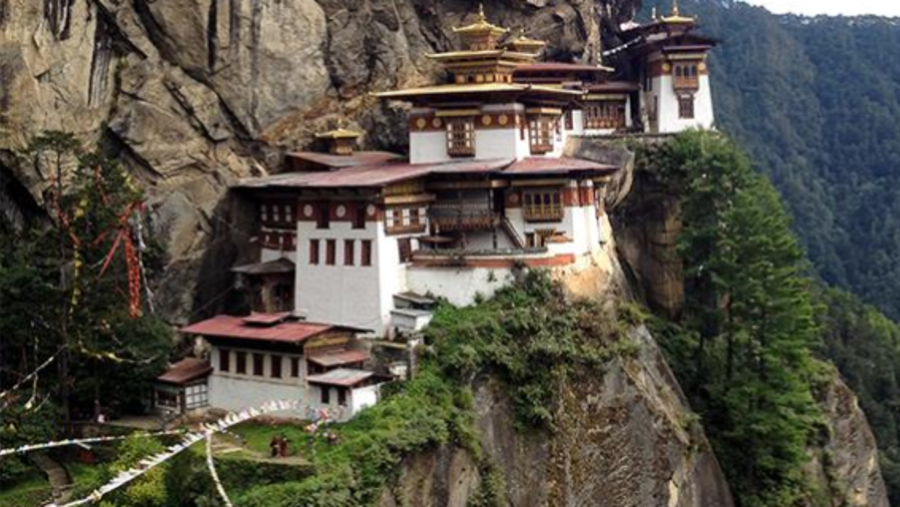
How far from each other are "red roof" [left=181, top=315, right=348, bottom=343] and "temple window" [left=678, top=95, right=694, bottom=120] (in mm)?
24983

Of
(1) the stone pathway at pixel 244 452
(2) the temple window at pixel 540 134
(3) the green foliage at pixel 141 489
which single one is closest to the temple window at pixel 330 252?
(1) the stone pathway at pixel 244 452

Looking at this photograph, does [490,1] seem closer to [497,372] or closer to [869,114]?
[497,372]

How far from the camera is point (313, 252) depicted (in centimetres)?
3912

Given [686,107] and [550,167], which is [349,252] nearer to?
[550,167]

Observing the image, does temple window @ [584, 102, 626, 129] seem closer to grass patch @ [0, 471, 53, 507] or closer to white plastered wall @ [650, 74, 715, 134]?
white plastered wall @ [650, 74, 715, 134]

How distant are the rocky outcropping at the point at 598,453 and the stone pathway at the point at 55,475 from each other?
9429 mm

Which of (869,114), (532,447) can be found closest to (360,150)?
(532,447)

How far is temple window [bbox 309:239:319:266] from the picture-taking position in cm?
3903

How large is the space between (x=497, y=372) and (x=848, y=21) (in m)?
141

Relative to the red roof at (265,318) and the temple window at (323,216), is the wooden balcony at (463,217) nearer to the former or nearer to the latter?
the temple window at (323,216)

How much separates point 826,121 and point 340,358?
116 meters

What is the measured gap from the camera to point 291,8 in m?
43.2

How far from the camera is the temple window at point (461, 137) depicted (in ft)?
137

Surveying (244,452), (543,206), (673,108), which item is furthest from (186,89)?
(673,108)
